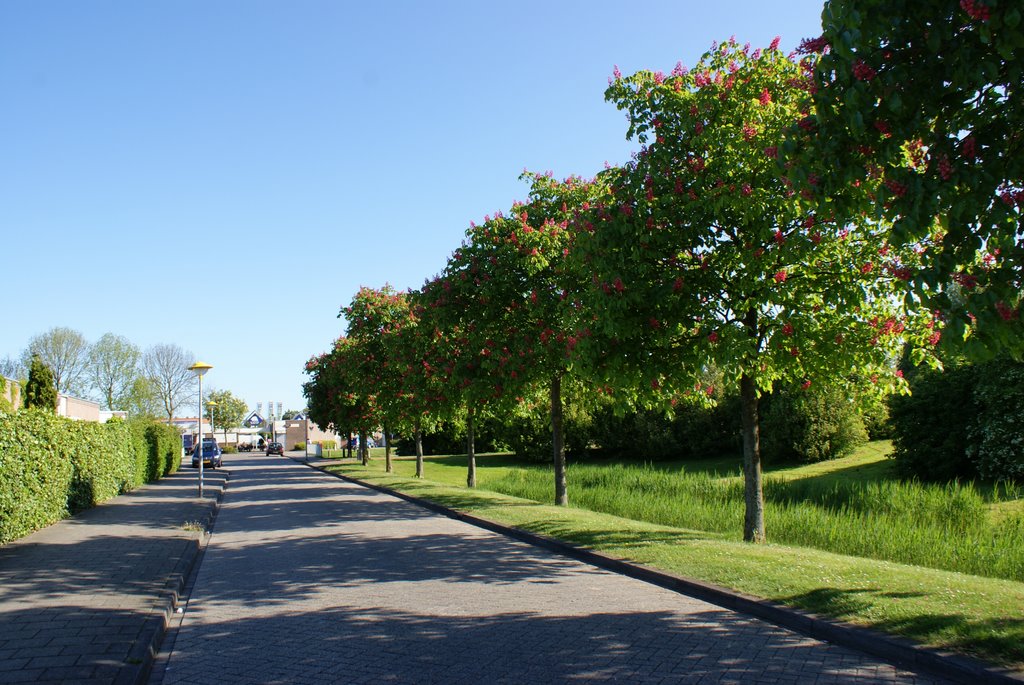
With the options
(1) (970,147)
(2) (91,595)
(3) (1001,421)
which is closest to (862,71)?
(1) (970,147)

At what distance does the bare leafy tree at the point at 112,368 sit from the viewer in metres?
70.5

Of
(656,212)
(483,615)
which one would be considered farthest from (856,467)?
(483,615)

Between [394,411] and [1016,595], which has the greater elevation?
[394,411]

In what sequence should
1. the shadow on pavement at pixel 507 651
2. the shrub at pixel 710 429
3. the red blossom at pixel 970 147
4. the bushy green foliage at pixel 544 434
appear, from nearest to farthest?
the red blossom at pixel 970 147, the shadow on pavement at pixel 507 651, the shrub at pixel 710 429, the bushy green foliage at pixel 544 434

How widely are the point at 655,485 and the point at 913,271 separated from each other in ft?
49.3

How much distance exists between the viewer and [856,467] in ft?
89.1

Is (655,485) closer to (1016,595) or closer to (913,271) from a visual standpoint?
(1016,595)

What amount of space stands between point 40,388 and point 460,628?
27547mm

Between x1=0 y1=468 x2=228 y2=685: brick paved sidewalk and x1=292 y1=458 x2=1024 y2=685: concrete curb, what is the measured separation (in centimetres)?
540

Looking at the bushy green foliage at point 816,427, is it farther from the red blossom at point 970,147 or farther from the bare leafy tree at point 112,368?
the bare leafy tree at point 112,368

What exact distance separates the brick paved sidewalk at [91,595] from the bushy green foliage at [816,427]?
866 inches

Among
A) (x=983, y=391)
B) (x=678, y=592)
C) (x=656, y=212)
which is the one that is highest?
(x=656, y=212)

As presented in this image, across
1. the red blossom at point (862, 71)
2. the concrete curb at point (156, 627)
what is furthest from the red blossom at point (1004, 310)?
the concrete curb at point (156, 627)

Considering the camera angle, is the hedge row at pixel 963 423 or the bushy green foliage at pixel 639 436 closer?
the hedge row at pixel 963 423
